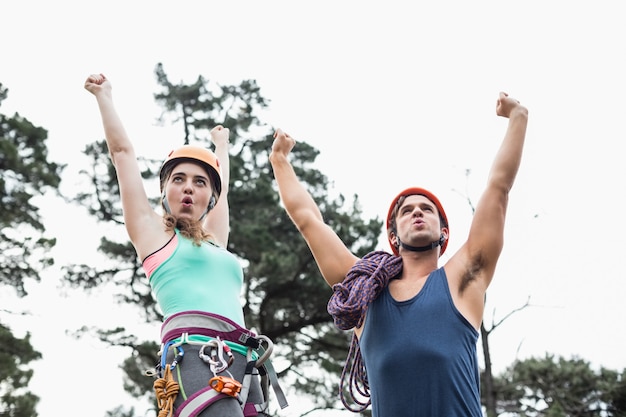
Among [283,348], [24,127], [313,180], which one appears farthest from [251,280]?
[24,127]

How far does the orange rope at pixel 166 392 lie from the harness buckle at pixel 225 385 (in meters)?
0.19

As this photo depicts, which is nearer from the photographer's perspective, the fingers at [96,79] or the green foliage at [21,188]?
the fingers at [96,79]

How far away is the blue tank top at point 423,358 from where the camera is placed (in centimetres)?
303

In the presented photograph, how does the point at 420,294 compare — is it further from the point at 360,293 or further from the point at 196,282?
the point at 196,282

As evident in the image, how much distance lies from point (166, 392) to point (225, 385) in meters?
0.29

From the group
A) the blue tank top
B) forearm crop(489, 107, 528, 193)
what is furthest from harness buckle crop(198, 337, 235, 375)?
forearm crop(489, 107, 528, 193)

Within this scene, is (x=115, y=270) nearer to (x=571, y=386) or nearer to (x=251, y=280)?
(x=251, y=280)

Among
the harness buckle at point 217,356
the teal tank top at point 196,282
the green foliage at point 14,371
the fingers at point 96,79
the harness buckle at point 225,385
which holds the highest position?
the green foliage at point 14,371

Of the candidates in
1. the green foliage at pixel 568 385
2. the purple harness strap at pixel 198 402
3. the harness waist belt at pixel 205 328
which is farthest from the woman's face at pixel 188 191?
the green foliage at pixel 568 385

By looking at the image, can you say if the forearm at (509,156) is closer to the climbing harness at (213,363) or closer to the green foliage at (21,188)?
the climbing harness at (213,363)

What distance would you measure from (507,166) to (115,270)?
14.8m

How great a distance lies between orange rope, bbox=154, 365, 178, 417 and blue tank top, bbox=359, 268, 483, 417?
0.94m

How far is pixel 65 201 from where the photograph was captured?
53.6 ft

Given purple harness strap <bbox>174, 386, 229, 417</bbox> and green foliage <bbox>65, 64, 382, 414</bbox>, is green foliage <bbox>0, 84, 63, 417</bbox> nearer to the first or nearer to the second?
green foliage <bbox>65, 64, 382, 414</bbox>
